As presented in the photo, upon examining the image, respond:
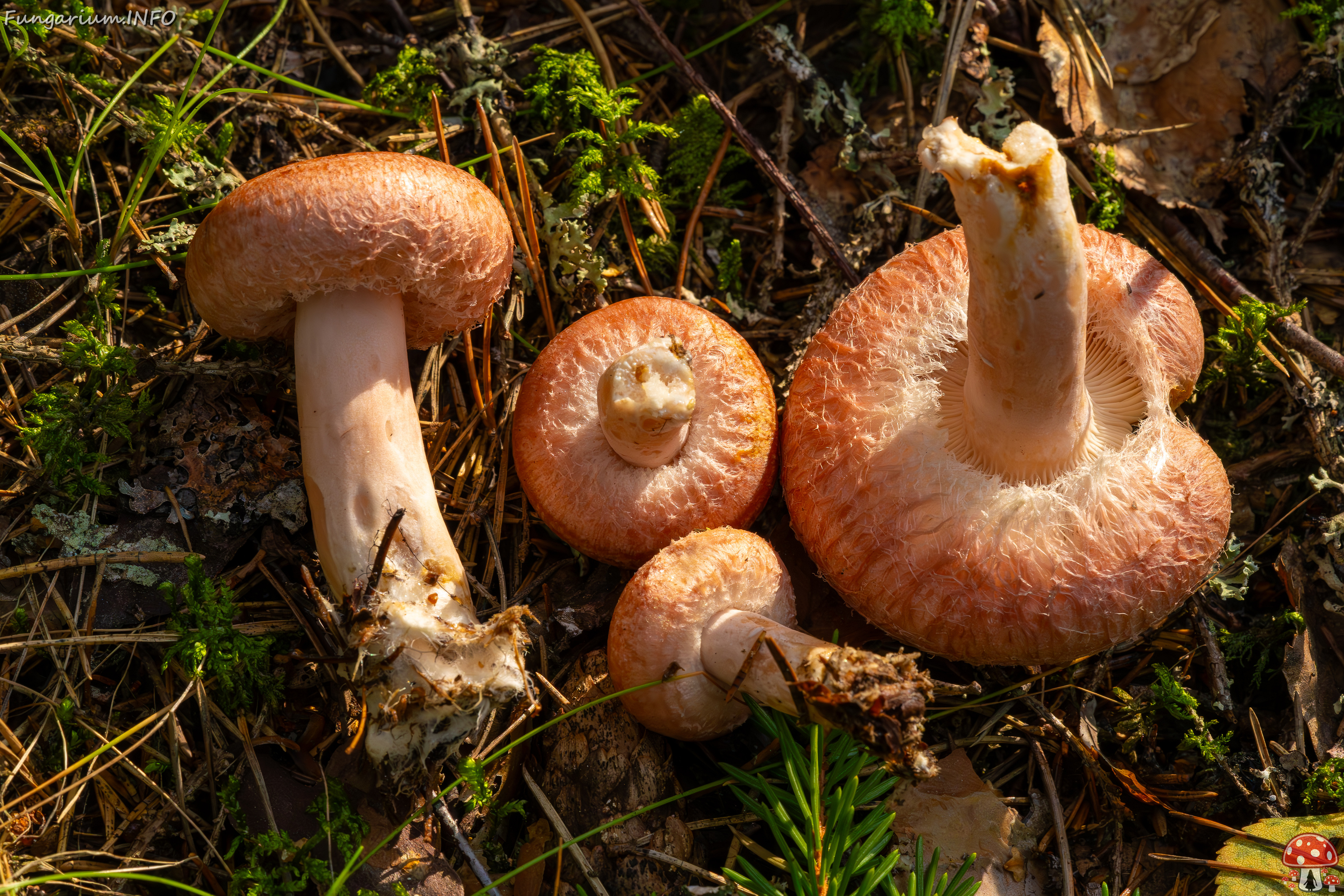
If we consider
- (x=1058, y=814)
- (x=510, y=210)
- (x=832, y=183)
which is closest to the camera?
(x=1058, y=814)

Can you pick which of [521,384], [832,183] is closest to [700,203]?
[832,183]

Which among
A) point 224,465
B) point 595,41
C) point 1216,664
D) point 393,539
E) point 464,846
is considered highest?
point 595,41

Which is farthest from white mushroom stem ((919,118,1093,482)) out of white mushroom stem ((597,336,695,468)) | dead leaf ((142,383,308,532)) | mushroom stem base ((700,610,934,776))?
dead leaf ((142,383,308,532))

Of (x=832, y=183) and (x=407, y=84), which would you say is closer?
(x=407, y=84)

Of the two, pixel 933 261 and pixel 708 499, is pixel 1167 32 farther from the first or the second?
pixel 708 499

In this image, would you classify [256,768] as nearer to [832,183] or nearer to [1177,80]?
[832,183]

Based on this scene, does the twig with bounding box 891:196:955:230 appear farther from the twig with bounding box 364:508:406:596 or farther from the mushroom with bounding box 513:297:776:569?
the twig with bounding box 364:508:406:596

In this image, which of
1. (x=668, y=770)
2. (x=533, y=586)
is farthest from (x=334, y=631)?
(x=668, y=770)
